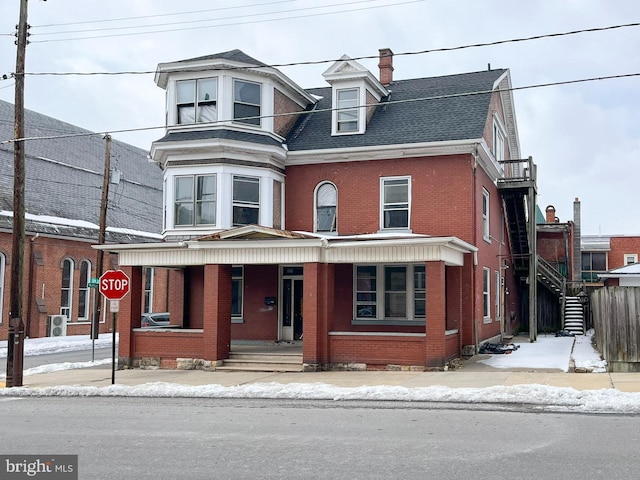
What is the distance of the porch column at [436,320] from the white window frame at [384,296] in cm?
362

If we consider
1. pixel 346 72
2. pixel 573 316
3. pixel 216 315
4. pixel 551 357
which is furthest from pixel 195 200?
pixel 573 316

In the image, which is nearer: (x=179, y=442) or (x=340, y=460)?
(x=340, y=460)

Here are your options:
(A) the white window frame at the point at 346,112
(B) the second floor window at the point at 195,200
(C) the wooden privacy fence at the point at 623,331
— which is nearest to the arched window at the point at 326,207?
(A) the white window frame at the point at 346,112

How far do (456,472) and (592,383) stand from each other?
813 cm

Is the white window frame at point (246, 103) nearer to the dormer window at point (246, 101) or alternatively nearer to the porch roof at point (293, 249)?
the dormer window at point (246, 101)

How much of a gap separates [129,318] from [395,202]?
8.72m

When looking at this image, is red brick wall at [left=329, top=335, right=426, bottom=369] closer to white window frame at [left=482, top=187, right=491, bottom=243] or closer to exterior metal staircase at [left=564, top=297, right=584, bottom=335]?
white window frame at [left=482, top=187, right=491, bottom=243]

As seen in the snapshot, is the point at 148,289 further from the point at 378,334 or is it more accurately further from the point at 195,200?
the point at 378,334

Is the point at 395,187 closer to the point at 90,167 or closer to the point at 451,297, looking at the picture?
the point at 451,297

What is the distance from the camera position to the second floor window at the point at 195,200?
71.8ft

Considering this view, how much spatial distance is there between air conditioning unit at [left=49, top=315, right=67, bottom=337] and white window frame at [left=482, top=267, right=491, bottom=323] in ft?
68.6

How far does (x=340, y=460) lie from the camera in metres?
8.05

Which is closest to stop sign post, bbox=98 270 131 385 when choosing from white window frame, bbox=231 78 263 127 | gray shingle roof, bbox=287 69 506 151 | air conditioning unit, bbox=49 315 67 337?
white window frame, bbox=231 78 263 127

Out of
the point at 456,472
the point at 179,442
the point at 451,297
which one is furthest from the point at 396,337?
the point at 456,472
